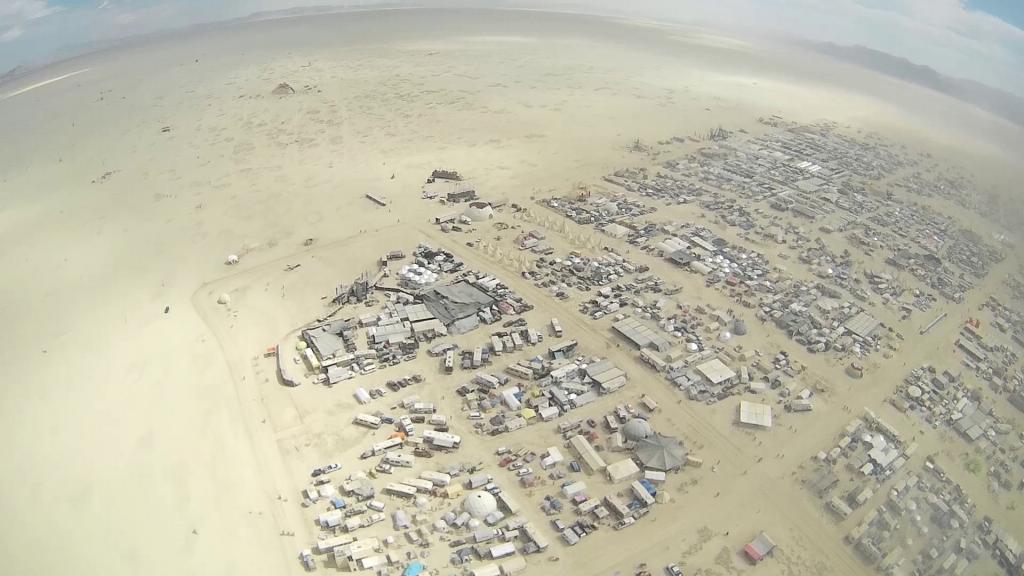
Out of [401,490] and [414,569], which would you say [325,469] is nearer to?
[401,490]

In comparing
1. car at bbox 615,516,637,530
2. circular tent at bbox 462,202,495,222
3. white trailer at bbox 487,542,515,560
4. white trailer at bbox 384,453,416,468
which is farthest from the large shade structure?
circular tent at bbox 462,202,495,222

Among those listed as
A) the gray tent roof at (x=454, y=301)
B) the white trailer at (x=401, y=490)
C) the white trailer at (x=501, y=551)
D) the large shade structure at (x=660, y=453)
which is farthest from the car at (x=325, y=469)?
the large shade structure at (x=660, y=453)

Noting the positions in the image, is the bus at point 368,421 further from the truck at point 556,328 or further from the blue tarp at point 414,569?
the truck at point 556,328

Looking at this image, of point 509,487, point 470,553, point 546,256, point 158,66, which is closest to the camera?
point 470,553

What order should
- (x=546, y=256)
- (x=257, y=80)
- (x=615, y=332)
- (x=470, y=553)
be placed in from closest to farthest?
(x=470, y=553), (x=615, y=332), (x=546, y=256), (x=257, y=80)

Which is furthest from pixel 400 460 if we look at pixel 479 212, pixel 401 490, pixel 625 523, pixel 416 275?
pixel 479 212

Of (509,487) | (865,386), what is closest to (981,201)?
(865,386)

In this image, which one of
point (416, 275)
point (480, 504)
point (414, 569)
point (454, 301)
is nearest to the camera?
point (414, 569)

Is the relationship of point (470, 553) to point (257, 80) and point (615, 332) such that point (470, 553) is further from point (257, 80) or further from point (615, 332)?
point (257, 80)
